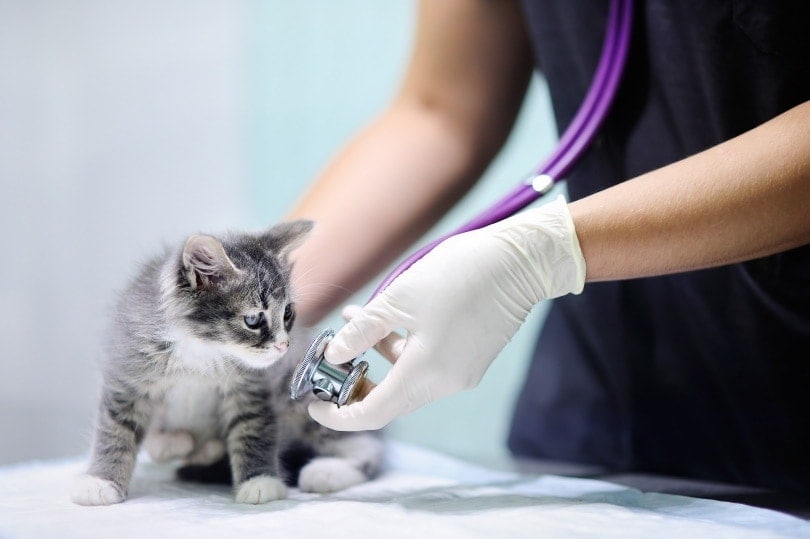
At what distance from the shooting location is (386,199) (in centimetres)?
144

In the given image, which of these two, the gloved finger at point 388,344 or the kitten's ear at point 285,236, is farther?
the kitten's ear at point 285,236

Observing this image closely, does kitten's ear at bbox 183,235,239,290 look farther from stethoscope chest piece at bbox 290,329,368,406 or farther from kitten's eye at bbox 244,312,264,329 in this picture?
stethoscope chest piece at bbox 290,329,368,406

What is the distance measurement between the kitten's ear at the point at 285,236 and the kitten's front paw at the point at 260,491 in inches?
13.5

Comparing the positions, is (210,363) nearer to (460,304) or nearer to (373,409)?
(373,409)

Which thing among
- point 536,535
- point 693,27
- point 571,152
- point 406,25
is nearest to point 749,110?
point 693,27

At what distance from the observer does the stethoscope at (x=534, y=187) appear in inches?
42.0

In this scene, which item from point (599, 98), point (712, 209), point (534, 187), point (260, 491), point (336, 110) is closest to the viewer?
Answer: point (712, 209)

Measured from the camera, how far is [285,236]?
48.3 inches

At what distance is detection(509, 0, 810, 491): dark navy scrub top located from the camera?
125 cm

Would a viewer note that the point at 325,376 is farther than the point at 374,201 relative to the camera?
No

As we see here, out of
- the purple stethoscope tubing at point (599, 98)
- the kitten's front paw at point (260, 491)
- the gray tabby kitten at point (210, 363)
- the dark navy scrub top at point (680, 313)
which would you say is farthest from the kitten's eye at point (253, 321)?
the dark navy scrub top at point (680, 313)

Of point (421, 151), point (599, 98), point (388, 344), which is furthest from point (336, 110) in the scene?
point (388, 344)

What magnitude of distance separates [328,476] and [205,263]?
1.22ft

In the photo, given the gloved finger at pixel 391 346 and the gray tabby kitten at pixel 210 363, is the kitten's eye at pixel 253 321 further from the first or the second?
the gloved finger at pixel 391 346
